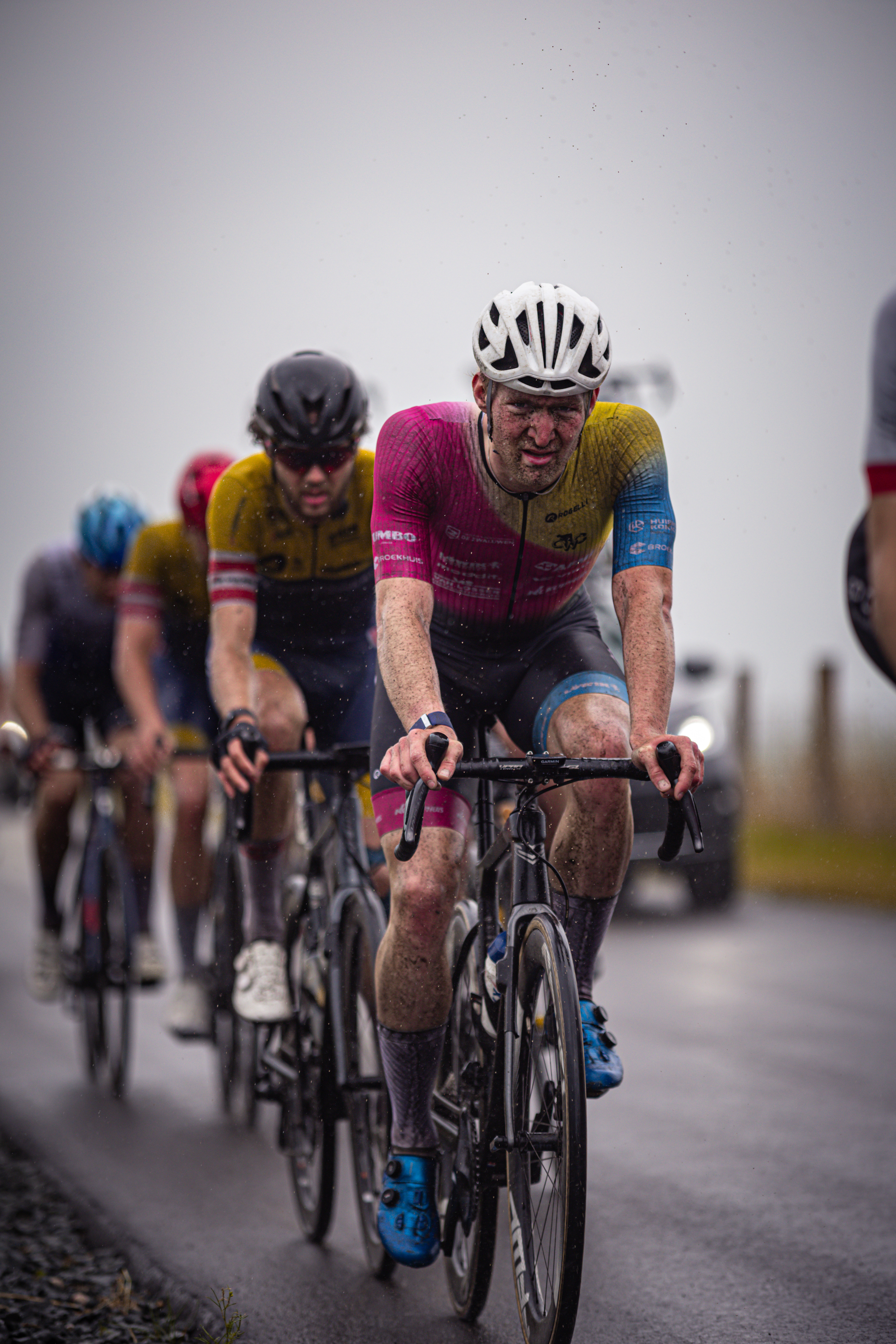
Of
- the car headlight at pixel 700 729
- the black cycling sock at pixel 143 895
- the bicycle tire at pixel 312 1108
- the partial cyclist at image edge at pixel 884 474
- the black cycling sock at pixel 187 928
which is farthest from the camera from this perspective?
the car headlight at pixel 700 729

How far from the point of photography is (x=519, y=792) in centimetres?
355

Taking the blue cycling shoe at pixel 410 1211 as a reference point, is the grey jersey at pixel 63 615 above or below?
above

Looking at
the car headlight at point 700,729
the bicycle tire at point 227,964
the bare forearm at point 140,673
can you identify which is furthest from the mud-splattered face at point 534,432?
the car headlight at point 700,729

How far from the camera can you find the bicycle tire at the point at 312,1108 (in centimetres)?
453

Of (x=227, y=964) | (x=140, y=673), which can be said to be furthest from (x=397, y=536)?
(x=140, y=673)

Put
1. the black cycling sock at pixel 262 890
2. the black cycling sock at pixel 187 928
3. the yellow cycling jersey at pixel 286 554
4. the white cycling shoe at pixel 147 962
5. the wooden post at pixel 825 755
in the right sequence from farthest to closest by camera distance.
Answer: the wooden post at pixel 825 755 < the white cycling shoe at pixel 147 962 < the black cycling sock at pixel 187 928 < the black cycling sock at pixel 262 890 < the yellow cycling jersey at pixel 286 554

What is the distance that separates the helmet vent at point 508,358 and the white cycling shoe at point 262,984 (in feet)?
7.83

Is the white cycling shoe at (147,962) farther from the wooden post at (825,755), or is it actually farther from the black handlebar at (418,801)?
the wooden post at (825,755)

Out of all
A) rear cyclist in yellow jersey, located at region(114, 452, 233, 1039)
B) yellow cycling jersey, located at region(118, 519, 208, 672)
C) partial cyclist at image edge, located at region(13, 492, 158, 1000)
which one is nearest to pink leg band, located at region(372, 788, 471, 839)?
rear cyclist in yellow jersey, located at region(114, 452, 233, 1039)

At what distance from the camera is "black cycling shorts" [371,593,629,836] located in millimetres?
3869

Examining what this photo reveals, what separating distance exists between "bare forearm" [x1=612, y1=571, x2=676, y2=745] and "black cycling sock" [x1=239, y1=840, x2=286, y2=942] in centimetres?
217

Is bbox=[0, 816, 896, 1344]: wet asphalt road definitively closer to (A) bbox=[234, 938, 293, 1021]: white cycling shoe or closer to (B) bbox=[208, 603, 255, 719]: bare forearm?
(A) bbox=[234, 938, 293, 1021]: white cycling shoe

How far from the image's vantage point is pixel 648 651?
3568mm

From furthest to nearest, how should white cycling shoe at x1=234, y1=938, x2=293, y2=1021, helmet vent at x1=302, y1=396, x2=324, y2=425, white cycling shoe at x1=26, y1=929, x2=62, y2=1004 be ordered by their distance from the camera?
white cycling shoe at x1=26, y1=929, x2=62, y2=1004, white cycling shoe at x1=234, y1=938, x2=293, y2=1021, helmet vent at x1=302, y1=396, x2=324, y2=425
